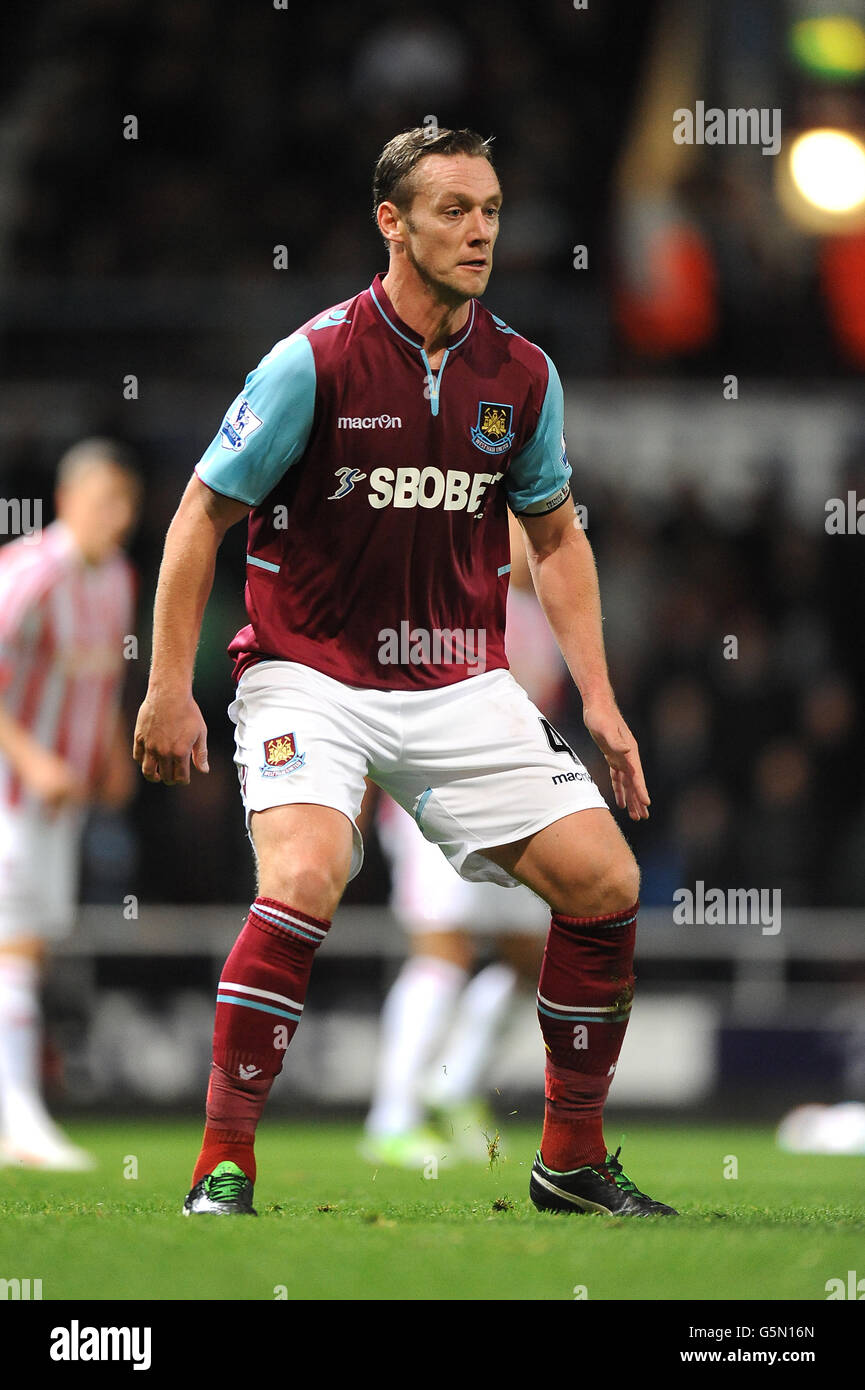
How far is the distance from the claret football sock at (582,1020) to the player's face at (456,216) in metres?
1.45

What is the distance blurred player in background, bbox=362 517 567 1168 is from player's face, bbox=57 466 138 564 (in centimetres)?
150

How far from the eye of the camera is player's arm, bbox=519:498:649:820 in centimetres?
461

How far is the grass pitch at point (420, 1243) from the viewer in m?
3.34

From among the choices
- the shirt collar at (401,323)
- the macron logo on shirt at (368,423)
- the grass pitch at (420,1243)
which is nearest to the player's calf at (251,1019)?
the grass pitch at (420,1243)

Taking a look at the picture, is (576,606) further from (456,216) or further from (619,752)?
(456,216)

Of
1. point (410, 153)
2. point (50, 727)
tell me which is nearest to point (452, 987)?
point (50, 727)

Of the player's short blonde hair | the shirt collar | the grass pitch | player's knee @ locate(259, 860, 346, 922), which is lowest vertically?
the grass pitch

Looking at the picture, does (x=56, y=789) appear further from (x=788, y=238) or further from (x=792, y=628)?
(x=788, y=238)

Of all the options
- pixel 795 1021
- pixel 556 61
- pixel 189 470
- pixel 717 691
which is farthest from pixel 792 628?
pixel 556 61

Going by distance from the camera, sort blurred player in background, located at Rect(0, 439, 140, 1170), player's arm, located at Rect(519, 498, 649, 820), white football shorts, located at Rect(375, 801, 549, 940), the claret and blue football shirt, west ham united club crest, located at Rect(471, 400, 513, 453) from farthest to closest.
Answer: white football shorts, located at Rect(375, 801, 549, 940), blurred player in background, located at Rect(0, 439, 140, 1170), player's arm, located at Rect(519, 498, 649, 820), west ham united club crest, located at Rect(471, 400, 513, 453), the claret and blue football shirt

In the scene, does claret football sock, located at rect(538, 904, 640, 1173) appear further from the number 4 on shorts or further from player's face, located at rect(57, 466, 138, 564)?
player's face, located at rect(57, 466, 138, 564)

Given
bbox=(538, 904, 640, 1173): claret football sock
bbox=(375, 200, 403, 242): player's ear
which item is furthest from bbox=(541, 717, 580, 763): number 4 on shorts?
bbox=(375, 200, 403, 242): player's ear

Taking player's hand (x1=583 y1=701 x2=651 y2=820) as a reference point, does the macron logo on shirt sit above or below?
above

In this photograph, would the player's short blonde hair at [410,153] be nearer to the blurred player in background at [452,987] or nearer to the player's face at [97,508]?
the blurred player in background at [452,987]
